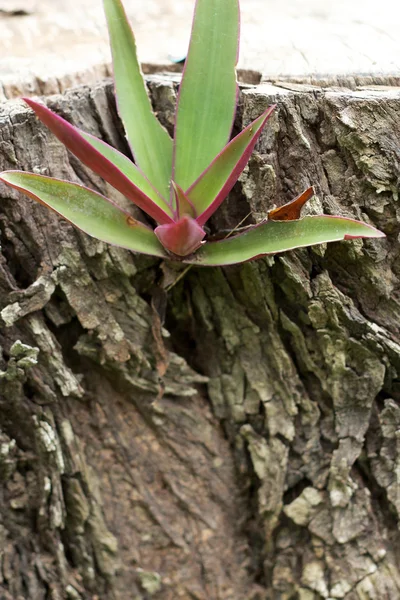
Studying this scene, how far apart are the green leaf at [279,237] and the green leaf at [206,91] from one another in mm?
142

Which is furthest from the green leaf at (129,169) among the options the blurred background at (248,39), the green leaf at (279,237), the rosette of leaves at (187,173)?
the blurred background at (248,39)

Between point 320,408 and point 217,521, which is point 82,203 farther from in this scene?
point 217,521

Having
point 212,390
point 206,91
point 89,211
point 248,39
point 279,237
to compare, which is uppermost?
point 248,39

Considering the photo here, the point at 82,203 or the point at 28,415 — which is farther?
the point at 28,415

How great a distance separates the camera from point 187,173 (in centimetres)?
106

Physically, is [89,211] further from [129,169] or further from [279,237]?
[279,237]

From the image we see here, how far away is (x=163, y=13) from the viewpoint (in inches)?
67.9

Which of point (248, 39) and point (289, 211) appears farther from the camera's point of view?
point (248, 39)

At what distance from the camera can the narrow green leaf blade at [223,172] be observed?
93cm

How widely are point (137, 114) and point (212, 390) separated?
62 cm

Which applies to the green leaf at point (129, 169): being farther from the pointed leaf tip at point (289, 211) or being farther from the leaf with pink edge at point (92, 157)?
the pointed leaf tip at point (289, 211)

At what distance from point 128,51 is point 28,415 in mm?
753

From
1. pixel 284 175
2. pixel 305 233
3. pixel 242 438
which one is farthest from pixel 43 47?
pixel 242 438

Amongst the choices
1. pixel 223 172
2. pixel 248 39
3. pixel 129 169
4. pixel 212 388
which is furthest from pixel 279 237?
pixel 248 39
